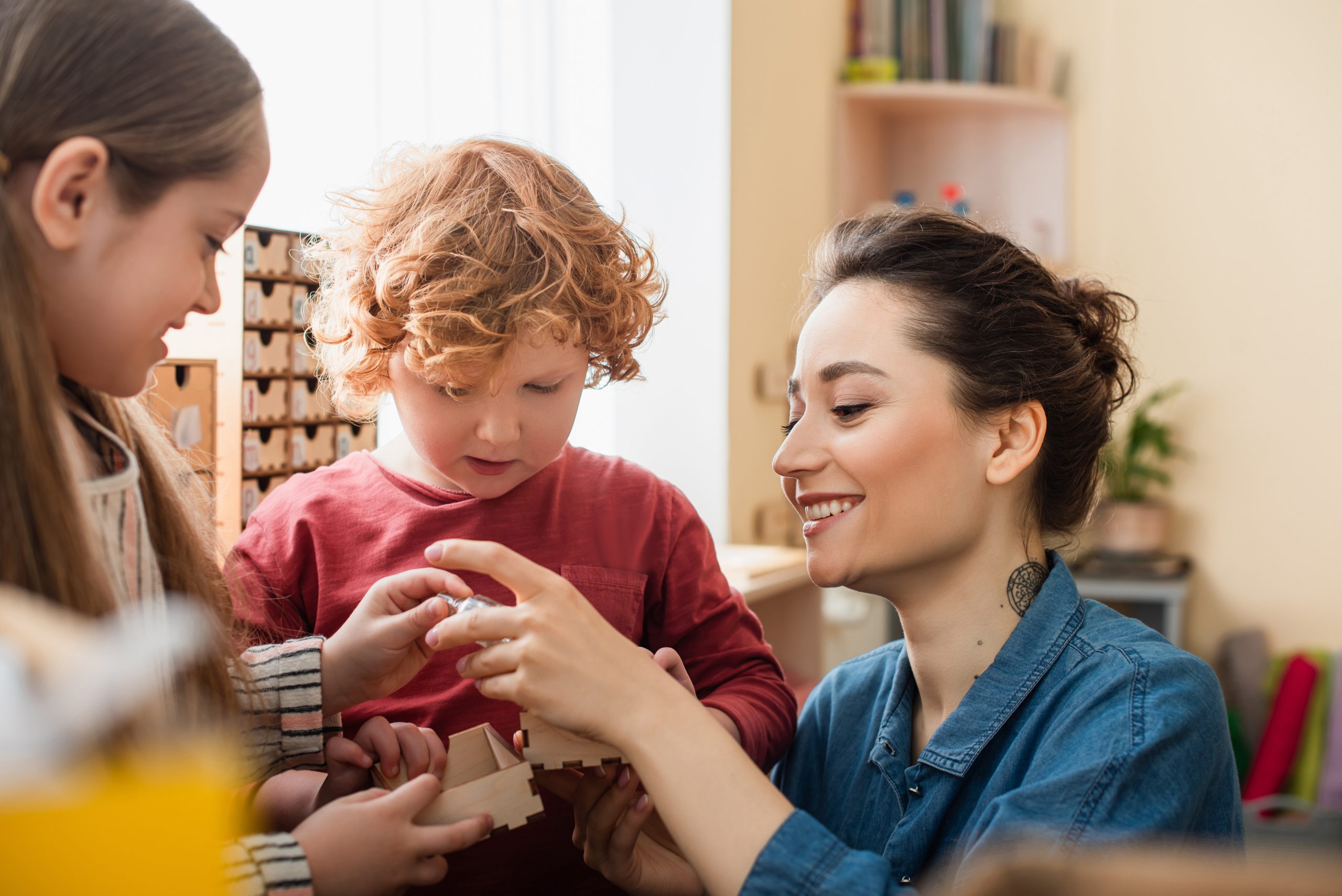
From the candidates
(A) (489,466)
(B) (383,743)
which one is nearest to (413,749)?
(B) (383,743)

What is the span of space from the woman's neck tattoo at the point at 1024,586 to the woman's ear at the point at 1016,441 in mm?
94

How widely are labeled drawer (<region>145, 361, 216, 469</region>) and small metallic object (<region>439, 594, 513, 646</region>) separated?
0.44 metres

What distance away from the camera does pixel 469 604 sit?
2.80ft

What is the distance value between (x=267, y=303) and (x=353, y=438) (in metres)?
0.27

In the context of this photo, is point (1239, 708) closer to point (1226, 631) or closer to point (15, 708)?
point (1226, 631)

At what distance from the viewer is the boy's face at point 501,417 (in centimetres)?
104

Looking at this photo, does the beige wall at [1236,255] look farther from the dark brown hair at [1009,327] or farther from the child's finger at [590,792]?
the child's finger at [590,792]

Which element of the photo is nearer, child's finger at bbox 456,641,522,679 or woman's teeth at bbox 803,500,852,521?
child's finger at bbox 456,641,522,679

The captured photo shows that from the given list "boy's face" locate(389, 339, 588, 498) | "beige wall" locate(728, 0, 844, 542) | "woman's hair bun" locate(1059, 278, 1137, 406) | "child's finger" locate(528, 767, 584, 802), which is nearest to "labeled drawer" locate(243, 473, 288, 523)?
"boy's face" locate(389, 339, 588, 498)

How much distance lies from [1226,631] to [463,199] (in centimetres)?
314

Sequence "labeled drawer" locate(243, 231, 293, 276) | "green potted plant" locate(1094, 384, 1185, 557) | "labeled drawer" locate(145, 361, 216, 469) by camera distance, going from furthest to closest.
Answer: "green potted plant" locate(1094, 384, 1185, 557) < "labeled drawer" locate(243, 231, 293, 276) < "labeled drawer" locate(145, 361, 216, 469)

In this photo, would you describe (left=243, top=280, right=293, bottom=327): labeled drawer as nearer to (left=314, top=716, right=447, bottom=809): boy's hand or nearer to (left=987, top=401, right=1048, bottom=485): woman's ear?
(left=314, top=716, right=447, bottom=809): boy's hand

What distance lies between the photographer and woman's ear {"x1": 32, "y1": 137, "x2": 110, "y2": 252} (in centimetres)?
62

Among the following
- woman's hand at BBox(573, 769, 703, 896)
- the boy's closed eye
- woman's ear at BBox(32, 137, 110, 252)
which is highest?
woman's ear at BBox(32, 137, 110, 252)
